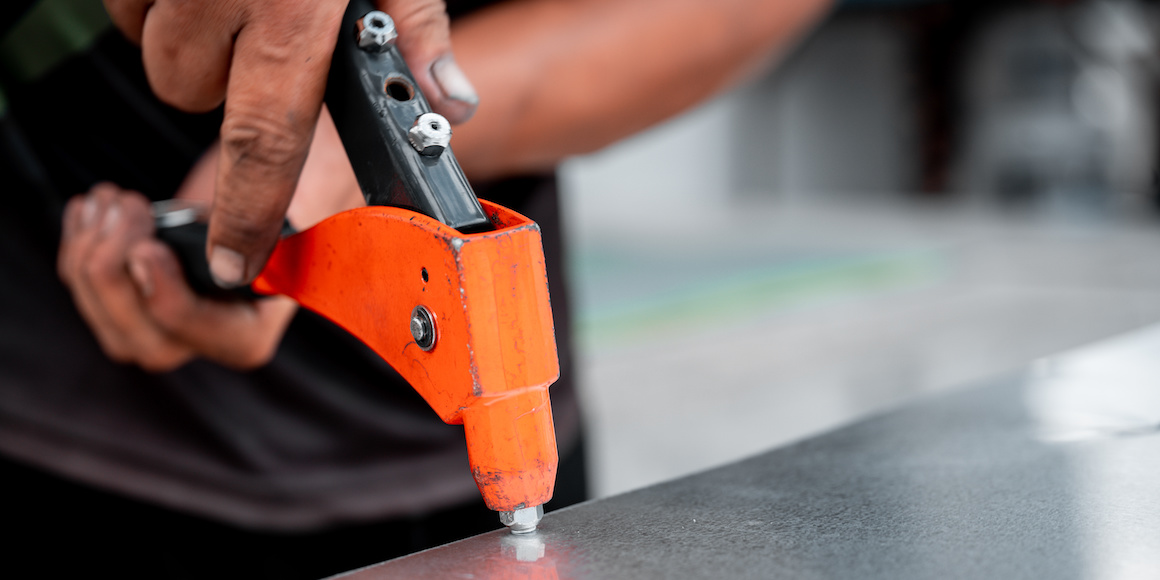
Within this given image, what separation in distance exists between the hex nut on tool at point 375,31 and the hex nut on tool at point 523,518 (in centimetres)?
18

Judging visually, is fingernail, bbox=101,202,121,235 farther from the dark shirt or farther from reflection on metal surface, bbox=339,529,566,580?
reflection on metal surface, bbox=339,529,566,580

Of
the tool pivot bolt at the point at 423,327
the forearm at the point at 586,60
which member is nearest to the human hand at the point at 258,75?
the tool pivot bolt at the point at 423,327

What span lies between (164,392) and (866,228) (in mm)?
4611

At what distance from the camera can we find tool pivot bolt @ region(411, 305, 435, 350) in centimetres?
31

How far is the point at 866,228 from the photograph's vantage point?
4863 millimetres

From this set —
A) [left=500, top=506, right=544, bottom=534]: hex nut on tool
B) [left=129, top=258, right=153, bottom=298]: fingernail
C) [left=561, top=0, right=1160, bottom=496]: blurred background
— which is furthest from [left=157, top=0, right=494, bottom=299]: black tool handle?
[left=561, top=0, right=1160, bottom=496]: blurred background

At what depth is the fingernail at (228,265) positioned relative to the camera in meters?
0.41

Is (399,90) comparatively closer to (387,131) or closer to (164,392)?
(387,131)

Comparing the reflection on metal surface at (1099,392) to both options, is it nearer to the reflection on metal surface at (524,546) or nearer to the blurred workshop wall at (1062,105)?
the reflection on metal surface at (524,546)

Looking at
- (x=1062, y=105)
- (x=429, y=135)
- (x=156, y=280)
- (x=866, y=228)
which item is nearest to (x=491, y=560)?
(x=429, y=135)

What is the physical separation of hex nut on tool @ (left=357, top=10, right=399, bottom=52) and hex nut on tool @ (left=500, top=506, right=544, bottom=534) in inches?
7.3

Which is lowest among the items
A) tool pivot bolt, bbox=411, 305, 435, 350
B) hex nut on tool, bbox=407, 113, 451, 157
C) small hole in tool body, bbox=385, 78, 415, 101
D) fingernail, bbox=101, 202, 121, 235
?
tool pivot bolt, bbox=411, 305, 435, 350

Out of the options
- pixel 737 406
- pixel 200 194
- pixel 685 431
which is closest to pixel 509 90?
pixel 200 194

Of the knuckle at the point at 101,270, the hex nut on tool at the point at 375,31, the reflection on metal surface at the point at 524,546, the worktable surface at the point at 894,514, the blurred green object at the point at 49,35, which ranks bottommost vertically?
the worktable surface at the point at 894,514
